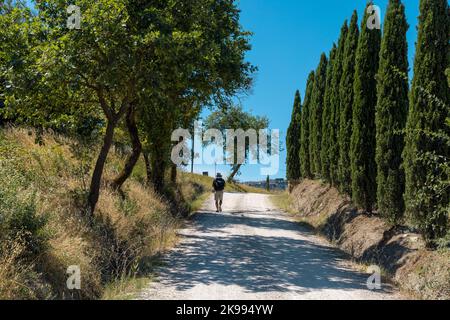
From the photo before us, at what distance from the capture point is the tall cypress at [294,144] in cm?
3219

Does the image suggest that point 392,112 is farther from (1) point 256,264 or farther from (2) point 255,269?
(2) point 255,269

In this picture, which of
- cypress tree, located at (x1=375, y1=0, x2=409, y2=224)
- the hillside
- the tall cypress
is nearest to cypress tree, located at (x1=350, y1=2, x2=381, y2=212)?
cypress tree, located at (x1=375, y1=0, x2=409, y2=224)

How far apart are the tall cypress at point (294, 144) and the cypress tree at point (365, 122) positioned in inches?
685

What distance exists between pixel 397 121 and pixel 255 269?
5.97 m

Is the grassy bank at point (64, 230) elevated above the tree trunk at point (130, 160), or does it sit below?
below

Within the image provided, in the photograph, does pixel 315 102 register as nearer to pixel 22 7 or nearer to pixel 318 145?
pixel 318 145

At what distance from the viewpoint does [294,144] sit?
32.6 metres

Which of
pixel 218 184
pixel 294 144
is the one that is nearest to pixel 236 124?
pixel 294 144

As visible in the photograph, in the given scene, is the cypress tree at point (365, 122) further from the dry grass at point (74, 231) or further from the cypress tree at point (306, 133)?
the cypress tree at point (306, 133)

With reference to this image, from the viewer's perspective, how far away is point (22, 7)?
10.9 meters

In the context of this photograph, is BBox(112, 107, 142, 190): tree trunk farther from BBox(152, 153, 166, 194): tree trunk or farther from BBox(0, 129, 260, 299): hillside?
BBox(152, 153, 166, 194): tree trunk

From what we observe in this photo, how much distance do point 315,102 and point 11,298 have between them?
21.3 metres

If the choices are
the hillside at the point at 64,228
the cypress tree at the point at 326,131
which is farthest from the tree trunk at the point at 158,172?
the cypress tree at the point at 326,131
